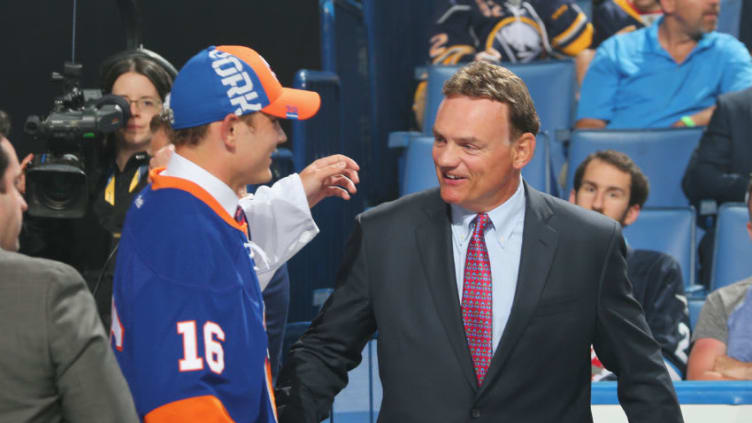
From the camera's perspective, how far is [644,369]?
188cm

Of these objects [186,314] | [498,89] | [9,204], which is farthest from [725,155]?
[9,204]

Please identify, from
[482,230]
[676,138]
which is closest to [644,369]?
[482,230]

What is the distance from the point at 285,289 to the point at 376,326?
1.24ft

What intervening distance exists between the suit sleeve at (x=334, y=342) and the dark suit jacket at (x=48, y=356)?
0.52 meters

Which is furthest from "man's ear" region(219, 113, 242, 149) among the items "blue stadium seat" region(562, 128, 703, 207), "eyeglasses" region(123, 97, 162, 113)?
"blue stadium seat" region(562, 128, 703, 207)

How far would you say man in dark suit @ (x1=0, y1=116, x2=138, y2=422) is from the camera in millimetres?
1422

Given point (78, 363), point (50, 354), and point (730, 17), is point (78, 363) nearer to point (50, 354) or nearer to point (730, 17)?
point (50, 354)

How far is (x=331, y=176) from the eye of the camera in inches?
84.3

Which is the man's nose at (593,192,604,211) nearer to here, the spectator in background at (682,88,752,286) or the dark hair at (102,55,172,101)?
the spectator in background at (682,88,752,286)

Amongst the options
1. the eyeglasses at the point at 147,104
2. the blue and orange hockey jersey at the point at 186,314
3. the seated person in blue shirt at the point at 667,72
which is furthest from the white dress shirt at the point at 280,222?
the seated person in blue shirt at the point at 667,72

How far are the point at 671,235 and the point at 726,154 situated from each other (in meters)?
0.55

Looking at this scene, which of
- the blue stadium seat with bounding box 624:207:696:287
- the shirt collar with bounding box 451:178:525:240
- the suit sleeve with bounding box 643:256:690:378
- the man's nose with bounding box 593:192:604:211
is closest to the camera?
the shirt collar with bounding box 451:178:525:240

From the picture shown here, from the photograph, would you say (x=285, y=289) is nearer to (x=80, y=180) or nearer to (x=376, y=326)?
(x=376, y=326)

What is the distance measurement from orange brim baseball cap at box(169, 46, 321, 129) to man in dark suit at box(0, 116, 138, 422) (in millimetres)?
445
